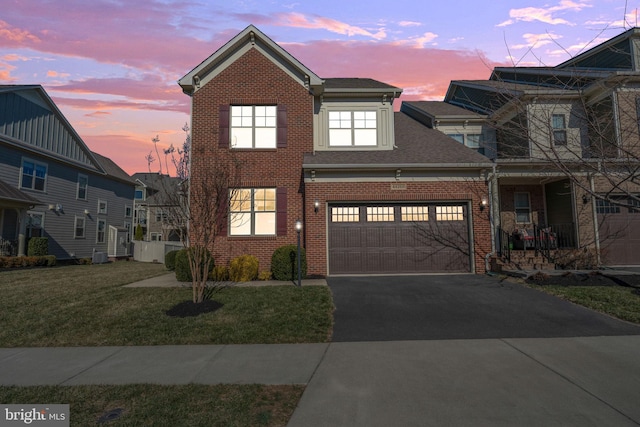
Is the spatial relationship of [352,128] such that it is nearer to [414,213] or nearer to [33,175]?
[414,213]

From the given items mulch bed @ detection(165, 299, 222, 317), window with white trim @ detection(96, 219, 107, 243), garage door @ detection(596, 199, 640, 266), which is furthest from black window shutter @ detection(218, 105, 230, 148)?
window with white trim @ detection(96, 219, 107, 243)

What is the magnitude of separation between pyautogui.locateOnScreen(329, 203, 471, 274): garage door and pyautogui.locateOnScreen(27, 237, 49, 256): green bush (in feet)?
61.3

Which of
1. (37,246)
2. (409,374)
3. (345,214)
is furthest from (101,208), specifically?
(409,374)

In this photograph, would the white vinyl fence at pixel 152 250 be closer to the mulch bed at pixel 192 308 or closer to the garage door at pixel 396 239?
the garage door at pixel 396 239

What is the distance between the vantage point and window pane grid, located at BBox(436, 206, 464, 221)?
12.6m

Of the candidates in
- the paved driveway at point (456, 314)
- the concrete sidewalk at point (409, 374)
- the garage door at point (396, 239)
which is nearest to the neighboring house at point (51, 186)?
the garage door at point (396, 239)

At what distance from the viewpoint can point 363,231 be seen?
40.7ft

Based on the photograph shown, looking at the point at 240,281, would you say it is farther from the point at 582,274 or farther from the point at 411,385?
the point at 582,274

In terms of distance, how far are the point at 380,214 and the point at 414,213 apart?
4.13 feet

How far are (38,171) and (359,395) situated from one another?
26.4 meters

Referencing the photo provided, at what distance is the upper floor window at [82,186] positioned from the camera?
25.7 metres

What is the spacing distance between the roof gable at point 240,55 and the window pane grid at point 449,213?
6.61 meters

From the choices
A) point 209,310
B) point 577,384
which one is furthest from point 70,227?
point 577,384

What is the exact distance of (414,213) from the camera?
1255 centimetres
